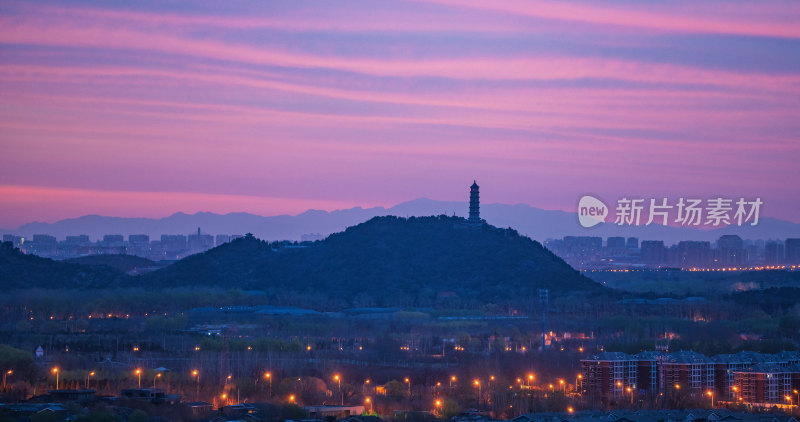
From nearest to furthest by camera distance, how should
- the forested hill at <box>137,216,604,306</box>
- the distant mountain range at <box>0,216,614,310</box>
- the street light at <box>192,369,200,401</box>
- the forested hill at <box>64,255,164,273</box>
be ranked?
1. the street light at <box>192,369,200,401</box>
2. the distant mountain range at <box>0,216,614,310</box>
3. the forested hill at <box>137,216,604,306</box>
4. the forested hill at <box>64,255,164,273</box>

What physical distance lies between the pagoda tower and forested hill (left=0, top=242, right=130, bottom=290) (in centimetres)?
3239

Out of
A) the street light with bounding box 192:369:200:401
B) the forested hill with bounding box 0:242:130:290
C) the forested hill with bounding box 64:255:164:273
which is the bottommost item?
the street light with bounding box 192:369:200:401

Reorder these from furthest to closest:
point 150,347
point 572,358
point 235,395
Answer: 1. point 150,347
2. point 572,358
3. point 235,395

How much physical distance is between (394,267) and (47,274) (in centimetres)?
3162

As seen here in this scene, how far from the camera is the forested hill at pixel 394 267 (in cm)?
11688

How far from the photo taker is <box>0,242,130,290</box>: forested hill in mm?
111688

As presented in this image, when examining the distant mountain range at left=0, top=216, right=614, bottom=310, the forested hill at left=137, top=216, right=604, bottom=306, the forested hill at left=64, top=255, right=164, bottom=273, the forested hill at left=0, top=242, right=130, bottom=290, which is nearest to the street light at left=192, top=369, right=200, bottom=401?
the distant mountain range at left=0, top=216, right=614, bottom=310

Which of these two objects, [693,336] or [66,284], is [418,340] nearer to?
[693,336]

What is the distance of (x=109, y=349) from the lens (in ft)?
238

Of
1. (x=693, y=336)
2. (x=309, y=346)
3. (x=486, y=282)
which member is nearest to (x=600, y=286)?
(x=486, y=282)

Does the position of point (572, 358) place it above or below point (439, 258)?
below

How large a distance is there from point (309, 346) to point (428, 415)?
28716mm

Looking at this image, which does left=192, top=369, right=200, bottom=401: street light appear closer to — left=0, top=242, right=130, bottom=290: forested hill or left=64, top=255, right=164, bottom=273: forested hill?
left=0, top=242, right=130, bottom=290: forested hill

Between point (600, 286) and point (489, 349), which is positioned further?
point (600, 286)
